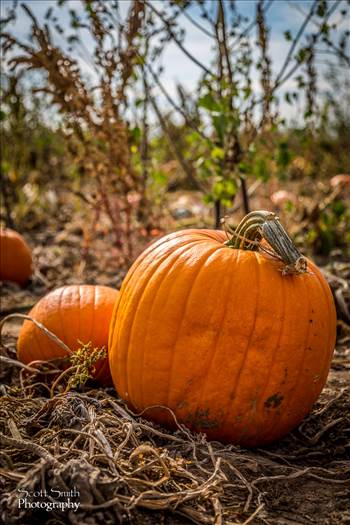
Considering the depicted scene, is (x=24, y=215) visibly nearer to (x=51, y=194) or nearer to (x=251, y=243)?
(x=51, y=194)

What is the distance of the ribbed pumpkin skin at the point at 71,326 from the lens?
9.77 feet

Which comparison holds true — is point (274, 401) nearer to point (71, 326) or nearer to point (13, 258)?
point (71, 326)

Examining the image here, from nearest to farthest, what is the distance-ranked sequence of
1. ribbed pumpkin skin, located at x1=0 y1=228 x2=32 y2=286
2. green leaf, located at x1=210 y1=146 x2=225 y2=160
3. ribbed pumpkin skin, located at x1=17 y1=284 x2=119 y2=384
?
ribbed pumpkin skin, located at x1=17 y1=284 x2=119 y2=384 < green leaf, located at x1=210 y1=146 x2=225 y2=160 < ribbed pumpkin skin, located at x1=0 y1=228 x2=32 y2=286

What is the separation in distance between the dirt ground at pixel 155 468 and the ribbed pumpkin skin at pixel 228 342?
107 millimetres

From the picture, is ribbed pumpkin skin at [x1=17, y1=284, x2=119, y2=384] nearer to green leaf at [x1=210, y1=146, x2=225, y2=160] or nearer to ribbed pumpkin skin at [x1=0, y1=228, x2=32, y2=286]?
green leaf at [x1=210, y1=146, x2=225, y2=160]

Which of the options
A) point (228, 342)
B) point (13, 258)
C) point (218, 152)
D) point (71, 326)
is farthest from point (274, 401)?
point (13, 258)

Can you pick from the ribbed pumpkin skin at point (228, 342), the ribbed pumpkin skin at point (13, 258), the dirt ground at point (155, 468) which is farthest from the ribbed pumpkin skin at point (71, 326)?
the ribbed pumpkin skin at point (13, 258)

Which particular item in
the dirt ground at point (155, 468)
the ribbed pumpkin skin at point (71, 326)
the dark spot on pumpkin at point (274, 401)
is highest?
the ribbed pumpkin skin at point (71, 326)

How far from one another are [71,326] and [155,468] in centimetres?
113

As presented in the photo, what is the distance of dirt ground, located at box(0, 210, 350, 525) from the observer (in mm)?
1728

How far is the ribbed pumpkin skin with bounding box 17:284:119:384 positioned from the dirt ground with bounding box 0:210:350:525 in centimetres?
Result: 14

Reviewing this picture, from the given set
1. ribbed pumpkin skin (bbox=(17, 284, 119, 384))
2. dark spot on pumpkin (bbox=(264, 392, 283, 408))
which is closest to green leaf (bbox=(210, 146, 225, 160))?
ribbed pumpkin skin (bbox=(17, 284, 119, 384))

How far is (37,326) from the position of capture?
2.95 m

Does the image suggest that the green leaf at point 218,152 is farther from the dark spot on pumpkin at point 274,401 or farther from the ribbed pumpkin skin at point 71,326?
the dark spot on pumpkin at point 274,401
